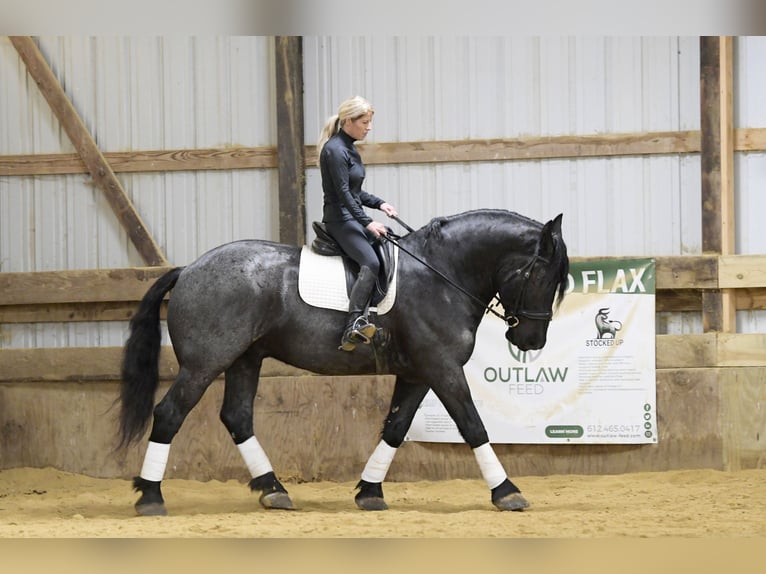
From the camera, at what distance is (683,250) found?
751 centimetres

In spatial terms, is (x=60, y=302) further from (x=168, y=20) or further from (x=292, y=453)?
(x=168, y=20)

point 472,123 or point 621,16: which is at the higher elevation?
point 472,123

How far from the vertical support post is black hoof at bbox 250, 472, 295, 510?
3455mm

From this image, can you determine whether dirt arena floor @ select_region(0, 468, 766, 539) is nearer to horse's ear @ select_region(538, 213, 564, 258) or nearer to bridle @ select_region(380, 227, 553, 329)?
bridle @ select_region(380, 227, 553, 329)

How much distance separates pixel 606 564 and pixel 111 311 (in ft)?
20.4

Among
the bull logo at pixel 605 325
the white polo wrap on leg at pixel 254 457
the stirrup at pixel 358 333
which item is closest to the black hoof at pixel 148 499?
the white polo wrap on leg at pixel 254 457

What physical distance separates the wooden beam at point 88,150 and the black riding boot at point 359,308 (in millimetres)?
2789

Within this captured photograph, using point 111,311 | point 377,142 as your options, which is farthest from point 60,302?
point 377,142

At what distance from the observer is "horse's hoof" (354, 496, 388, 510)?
19.7 ft

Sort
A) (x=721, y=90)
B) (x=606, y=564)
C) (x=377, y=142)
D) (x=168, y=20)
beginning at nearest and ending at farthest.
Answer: (x=606, y=564)
(x=168, y=20)
(x=721, y=90)
(x=377, y=142)

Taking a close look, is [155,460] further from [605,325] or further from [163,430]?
[605,325]

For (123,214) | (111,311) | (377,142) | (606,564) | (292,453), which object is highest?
(377,142)

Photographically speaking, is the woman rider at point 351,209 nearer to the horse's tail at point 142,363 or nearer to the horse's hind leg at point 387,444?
the horse's hind leg at point 387,444

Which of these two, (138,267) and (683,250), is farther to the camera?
(138,267)
